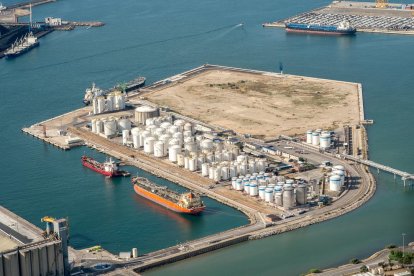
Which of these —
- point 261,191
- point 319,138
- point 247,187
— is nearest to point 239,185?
point 247,187

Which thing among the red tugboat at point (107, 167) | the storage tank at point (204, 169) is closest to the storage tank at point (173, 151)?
the red tugboat at point (107, 167)

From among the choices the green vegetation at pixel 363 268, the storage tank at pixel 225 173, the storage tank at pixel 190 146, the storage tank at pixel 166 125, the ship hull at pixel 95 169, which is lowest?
the green vegetation at pixel 363 268

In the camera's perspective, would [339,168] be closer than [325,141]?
Yes

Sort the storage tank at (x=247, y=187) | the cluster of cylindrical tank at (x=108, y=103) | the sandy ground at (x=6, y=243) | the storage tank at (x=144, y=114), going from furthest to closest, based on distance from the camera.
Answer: the cluster of cylindrical tank at (x=108, y=103), the storage tank at (x=144, y=114), the storage tank at (x=247, y=187), the sandy ground at (x=6, y=243)

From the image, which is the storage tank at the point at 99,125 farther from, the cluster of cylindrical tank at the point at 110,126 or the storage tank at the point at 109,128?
the storage tank at the point at 109,128

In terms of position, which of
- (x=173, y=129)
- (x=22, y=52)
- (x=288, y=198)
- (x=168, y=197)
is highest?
(x=22, y=52)

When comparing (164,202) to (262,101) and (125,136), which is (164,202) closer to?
(125,136)

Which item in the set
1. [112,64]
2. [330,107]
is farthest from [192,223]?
[112,64]

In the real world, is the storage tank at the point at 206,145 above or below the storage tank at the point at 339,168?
above
